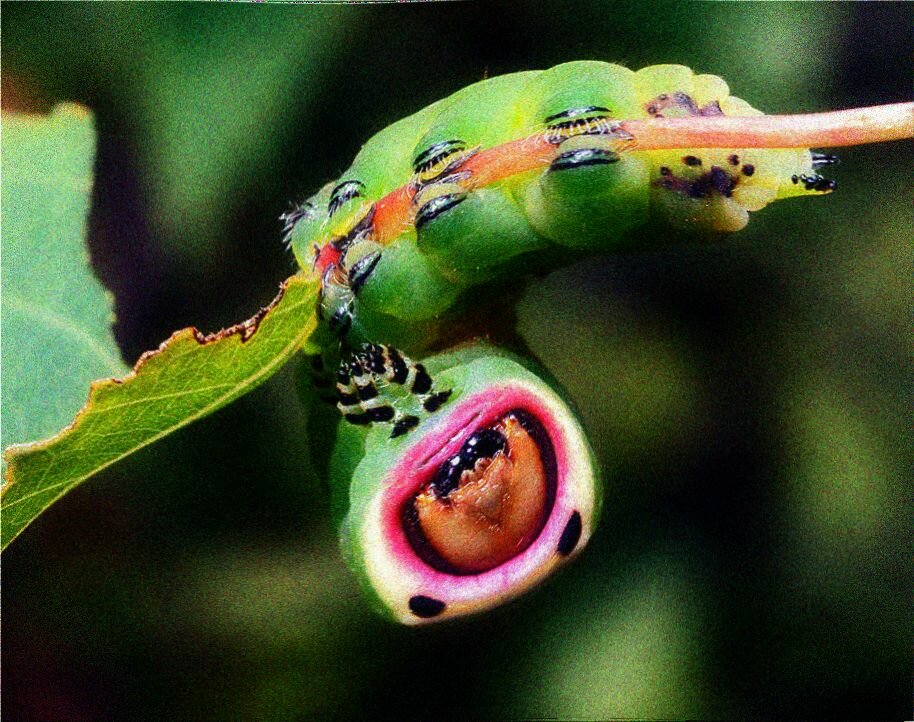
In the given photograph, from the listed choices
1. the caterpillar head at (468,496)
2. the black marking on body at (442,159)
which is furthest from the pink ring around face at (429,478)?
the black marking on body at (442,159)

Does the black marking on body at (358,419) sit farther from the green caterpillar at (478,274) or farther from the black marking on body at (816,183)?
the black marking on body at (816,183)

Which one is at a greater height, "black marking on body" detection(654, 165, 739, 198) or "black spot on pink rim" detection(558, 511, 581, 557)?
"black marking on body" detection(654, 165, 739, 198)

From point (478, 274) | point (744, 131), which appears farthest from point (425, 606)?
point (744, 131)

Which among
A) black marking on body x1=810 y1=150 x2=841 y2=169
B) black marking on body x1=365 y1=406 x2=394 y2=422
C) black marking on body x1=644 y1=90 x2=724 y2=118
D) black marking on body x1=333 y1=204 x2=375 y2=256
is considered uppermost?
black marking on body x1=644 y1=90 x2=724 y2=118

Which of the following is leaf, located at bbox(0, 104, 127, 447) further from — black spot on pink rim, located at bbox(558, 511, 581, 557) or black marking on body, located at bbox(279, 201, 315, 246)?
black spot on pink rim, located at bbox(558, 511, 581, 557)

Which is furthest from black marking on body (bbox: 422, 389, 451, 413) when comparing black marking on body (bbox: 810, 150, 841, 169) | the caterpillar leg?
black marking on body (bbox: 810, 150, 841, 169)

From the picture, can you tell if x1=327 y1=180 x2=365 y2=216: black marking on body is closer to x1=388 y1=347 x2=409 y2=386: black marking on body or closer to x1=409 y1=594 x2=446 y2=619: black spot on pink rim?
x1=388 y1=347 x2=409 y2=386: black marking on body
